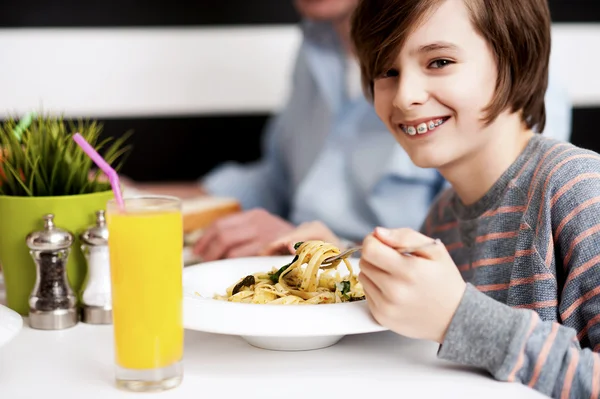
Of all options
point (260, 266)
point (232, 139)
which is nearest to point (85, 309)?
point (260, 266)

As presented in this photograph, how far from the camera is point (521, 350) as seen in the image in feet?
2.79

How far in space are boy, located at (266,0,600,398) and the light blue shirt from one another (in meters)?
0.63

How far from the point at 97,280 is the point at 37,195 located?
16 centimetres

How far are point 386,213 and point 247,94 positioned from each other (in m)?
1.26

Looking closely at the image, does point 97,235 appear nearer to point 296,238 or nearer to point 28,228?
point 28,228

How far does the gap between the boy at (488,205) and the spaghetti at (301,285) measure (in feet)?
0.39

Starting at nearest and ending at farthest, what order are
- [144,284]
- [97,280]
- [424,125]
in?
[144,284] < [97,280] < [424,125]

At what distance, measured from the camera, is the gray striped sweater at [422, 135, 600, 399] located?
2.82ft

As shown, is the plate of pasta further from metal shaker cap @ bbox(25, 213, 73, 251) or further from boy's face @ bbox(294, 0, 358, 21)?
boy's face @ bbox(294, 0, 358, 21)

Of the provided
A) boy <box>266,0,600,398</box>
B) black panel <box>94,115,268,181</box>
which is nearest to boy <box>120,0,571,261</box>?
black panel <box>94,115,268,181</box>

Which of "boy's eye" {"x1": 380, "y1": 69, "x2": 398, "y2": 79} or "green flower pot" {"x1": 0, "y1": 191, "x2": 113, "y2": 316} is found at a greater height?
"boy's eye" {"x1": 380, "y1": 69, "x2": 398, "y2": 79}

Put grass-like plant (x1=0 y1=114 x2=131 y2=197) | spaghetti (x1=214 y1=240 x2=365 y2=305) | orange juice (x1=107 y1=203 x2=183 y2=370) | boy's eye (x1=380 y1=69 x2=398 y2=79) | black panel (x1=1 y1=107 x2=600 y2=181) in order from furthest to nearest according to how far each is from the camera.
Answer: black panel (x1=1 y1=107 x2=600 y2=181)
boy's eye (x1=380 y1=69 x2=398 y2=79)
grass-like plant (x1=0 y1=114 x2=131 y2=197)
spaghetti (x1=214 y1=240 x2=365 y2=305)
orange juice (x1=107 y1=203 x2=183 y2=370)

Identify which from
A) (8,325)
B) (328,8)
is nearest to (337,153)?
(328,8)

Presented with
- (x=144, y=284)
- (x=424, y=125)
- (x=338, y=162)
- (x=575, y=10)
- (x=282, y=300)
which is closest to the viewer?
(x=144, y=284)
